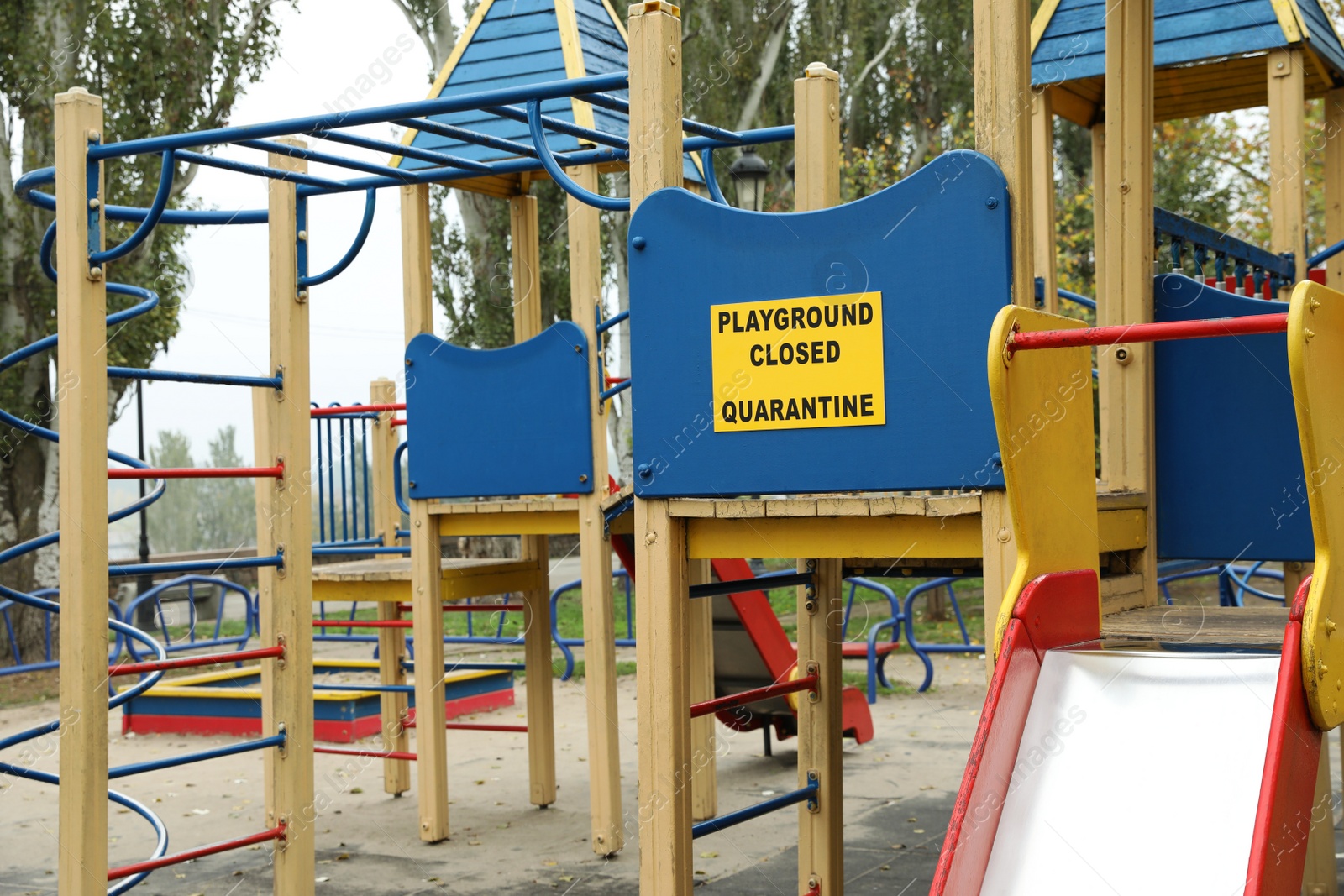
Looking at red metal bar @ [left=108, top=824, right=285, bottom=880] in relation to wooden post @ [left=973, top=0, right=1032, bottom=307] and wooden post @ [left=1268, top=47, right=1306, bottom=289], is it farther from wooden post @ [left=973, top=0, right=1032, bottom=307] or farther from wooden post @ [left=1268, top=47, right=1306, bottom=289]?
wooden post @ [left=1268, top=47, right=1306, bottom=289]

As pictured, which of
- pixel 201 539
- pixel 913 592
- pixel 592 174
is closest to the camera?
pixel 592 174

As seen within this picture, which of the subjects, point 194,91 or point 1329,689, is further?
point 194,91

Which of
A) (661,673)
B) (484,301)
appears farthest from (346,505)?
(484,301)

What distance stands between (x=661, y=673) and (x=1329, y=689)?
1.60 m

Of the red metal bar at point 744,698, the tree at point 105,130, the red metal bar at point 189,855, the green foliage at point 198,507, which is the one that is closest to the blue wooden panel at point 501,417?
the red metal bar at point 744,698

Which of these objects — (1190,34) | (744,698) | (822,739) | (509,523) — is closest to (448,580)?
(509,523)

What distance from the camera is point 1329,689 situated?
2.57 m

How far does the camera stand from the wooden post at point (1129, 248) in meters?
4.18

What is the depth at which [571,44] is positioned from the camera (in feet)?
21.7

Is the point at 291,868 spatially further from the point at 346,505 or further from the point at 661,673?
the point at 346,505

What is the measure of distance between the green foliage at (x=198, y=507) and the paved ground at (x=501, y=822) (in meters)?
26.5

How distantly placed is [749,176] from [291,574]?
5467 mm

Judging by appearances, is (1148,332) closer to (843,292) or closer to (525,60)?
(843,292)

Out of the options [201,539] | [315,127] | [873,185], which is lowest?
[201,539]
